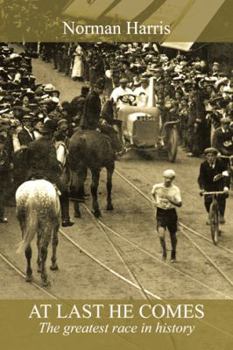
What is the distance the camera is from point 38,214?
1524 centimetres

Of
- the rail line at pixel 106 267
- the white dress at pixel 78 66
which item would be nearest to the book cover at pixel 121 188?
the rail line at pixel 106 267

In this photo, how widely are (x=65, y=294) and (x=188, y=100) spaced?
381 inches

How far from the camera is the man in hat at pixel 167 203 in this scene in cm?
1606

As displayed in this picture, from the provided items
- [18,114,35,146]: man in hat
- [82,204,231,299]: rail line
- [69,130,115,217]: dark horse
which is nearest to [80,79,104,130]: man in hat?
[69,130,115,217]: dark horse

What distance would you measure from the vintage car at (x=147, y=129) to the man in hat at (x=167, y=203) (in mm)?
→ 6377

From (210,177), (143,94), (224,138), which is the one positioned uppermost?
(143,94)

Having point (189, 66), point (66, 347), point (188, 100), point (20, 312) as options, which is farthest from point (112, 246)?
point (189, 66)

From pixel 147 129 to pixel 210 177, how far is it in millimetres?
5377

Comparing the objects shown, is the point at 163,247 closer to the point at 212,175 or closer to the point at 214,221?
the point at 214,221

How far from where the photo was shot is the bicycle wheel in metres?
17.5

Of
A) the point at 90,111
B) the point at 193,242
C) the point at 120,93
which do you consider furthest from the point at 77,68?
the point at 193,242

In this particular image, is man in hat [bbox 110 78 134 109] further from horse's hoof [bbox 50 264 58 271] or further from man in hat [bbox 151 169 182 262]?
horse's hoof [bbox 50 264 58 271]

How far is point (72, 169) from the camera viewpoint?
1877 cm

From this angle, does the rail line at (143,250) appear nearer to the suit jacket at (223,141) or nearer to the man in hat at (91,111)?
the man in hat at (91,111)
